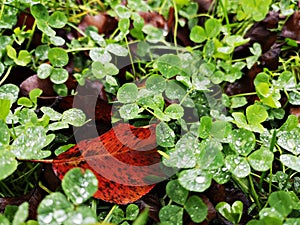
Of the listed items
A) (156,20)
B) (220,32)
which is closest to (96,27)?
(156,20)

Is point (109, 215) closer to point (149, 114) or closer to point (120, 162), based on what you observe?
point (120, 162)

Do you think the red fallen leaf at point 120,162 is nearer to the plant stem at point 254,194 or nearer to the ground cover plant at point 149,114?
the ground cover plant at point 149,114

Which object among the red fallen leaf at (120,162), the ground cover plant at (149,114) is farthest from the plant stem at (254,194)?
the red fallen leaf at (120,162)

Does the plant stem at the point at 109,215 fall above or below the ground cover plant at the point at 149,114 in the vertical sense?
below

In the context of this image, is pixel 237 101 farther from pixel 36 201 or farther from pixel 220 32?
pixel 36 201

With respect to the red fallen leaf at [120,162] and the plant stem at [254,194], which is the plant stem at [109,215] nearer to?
the red fallen leaf at [120,162]

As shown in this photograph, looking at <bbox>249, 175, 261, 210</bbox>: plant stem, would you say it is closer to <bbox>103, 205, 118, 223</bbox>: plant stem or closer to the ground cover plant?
the ground cover plant

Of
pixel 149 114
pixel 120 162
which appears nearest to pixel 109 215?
pixel 120 162

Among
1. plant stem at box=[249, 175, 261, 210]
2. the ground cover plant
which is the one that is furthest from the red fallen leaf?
plant stem at box=[249, 175, 261, 210]
